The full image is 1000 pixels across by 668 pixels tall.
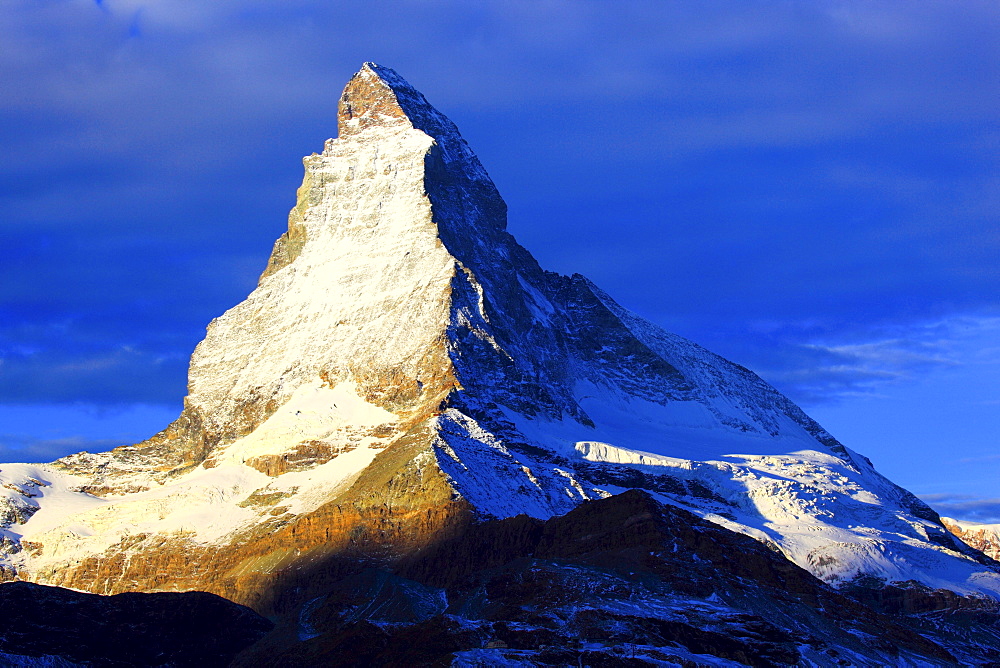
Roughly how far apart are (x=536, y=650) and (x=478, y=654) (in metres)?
7.04

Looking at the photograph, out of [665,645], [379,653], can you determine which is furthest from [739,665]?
[379,653]

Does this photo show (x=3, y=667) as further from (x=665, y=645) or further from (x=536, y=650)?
(x=665, y=645)

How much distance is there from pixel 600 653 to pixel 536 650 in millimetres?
7795

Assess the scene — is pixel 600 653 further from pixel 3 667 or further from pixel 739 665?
pixel 3 667

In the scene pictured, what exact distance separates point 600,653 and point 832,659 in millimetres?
30085

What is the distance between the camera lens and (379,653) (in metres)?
198

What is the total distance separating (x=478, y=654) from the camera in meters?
189

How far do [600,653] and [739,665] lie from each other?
16.6 meters

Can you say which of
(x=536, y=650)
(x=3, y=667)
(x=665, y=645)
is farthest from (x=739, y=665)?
(x=3, y=667)

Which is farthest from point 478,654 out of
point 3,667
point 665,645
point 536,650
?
point 3,667

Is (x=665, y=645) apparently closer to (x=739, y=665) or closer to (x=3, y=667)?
(x=739, y=665)

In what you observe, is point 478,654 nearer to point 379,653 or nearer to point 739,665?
point 379,653

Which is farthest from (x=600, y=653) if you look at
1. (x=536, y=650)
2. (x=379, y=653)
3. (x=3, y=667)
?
(x=3, y=667)

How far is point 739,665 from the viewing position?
189 metres
